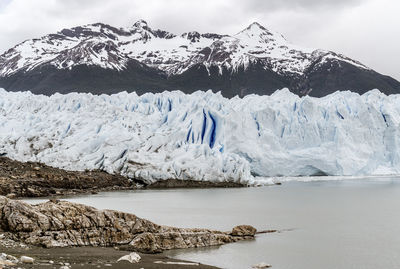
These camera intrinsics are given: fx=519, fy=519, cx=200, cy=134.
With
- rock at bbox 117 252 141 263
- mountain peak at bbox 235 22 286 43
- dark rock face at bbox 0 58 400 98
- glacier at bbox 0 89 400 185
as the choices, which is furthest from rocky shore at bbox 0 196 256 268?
mountain peak at bbox 235 22 286 43

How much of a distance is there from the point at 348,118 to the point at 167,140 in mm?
13303

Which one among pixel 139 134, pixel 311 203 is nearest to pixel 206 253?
pixel 311 203

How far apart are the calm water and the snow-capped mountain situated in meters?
77.5

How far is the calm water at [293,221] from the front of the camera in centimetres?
848

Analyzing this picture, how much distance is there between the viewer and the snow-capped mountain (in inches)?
4087

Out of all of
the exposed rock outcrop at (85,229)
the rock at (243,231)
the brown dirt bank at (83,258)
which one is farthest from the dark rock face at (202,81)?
the brown dirt bank at (83,258)

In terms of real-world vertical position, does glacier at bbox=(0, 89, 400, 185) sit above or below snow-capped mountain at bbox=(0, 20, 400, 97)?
below

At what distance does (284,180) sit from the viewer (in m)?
31.2

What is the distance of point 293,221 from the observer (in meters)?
13.5

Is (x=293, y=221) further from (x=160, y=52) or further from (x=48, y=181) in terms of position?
(x=160, y=52)

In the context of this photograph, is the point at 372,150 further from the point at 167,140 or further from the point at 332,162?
the point at 167,140

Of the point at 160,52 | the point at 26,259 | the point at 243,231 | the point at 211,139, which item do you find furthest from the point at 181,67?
the point at 26,259

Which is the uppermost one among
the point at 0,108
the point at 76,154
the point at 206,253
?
the point at 0,108

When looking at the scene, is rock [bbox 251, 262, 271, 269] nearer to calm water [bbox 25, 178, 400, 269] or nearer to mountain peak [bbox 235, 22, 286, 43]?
calm water [bbox 25, 178, 400, 269]
